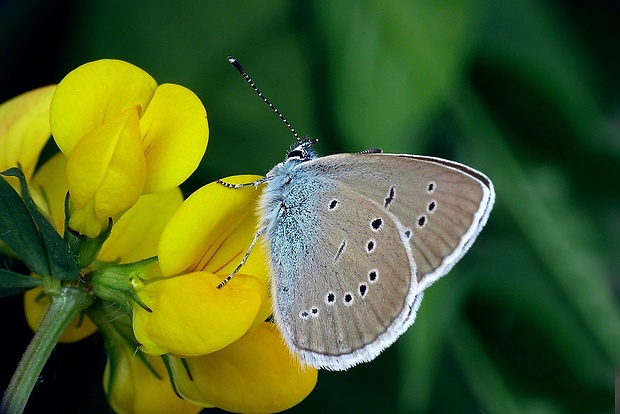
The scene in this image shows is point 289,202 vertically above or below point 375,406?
above

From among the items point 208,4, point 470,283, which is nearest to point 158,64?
point 208,4

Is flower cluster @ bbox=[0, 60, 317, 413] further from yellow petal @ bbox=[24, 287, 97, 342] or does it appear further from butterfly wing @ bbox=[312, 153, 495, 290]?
butterfly wing @ bbox=[312, 153, 495, 290]

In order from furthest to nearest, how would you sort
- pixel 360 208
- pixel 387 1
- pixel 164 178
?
pixel 387 1 → pixel 360 208 → pixel 164 178

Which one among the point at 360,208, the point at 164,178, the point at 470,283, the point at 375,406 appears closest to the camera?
the point at 164,178

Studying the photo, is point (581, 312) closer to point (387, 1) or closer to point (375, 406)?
point (375, 406)

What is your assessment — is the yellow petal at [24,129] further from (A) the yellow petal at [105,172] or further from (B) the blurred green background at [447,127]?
(B) the blurred green background at [447,127]

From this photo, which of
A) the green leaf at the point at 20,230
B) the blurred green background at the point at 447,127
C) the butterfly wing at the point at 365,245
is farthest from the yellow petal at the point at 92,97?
the blurred green background at the point at 447,127

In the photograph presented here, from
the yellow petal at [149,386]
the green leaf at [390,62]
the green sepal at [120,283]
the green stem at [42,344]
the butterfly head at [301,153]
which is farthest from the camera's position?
the green leaf at [390,62]
